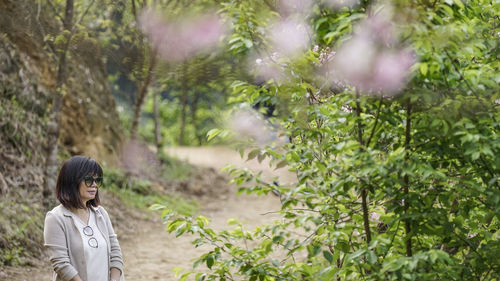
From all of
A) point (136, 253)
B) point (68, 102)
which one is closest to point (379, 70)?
point (136, 253)

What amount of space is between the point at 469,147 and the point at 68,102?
8.65 m

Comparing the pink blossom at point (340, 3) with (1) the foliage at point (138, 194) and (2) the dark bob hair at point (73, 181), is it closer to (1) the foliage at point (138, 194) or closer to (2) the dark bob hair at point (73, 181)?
(2) the dark bob hair at point (73, 181)

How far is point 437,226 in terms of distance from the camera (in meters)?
2.81

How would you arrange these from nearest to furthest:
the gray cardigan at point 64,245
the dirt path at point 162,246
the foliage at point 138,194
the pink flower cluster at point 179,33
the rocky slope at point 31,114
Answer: the gray cardigan at point 64,245 → the dirt path at point 162,246 → the rocky slope at point 31,114 → the pink flower cluster at point 179,33 → the foliage at point 138,194

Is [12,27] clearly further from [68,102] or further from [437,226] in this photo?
[437,226]

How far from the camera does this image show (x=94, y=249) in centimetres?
292

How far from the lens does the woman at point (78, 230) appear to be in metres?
2.81

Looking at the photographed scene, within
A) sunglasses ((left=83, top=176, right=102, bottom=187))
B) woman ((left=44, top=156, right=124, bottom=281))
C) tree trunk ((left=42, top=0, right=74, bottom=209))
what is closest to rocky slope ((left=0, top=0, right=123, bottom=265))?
tree trunk ((left=42, top=0, right=74, bottom=209))

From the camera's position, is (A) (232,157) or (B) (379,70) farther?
(A) (232,157)

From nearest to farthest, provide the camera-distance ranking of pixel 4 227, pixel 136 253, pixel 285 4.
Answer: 1. pixel 285 4
2. pixel 4 227
3. pixel 136 253

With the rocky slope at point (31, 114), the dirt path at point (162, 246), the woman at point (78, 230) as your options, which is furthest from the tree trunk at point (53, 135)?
the woman at point (78, 230)

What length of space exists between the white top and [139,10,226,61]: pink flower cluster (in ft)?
22.0

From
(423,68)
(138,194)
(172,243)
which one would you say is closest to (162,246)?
(172,243)

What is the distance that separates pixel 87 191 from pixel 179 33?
7.31m
